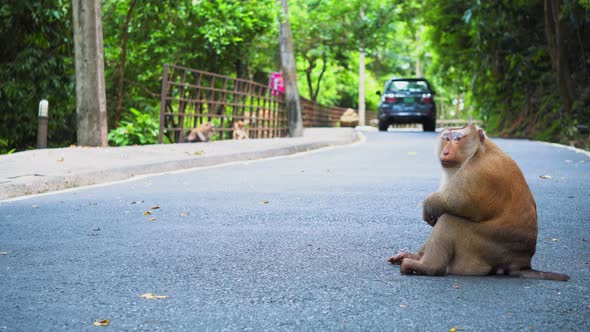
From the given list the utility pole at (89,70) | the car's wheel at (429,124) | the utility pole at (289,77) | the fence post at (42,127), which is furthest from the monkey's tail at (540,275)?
the car's wheel at (429,124)

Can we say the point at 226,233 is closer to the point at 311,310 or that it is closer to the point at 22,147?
the point at 311,310

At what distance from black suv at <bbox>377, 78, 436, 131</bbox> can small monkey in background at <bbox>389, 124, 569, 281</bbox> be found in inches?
976

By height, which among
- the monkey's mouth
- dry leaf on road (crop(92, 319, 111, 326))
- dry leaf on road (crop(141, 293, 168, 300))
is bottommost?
dry leaf on road (crop(92, 319, 111, 326))

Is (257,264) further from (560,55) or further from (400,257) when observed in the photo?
(560,55)

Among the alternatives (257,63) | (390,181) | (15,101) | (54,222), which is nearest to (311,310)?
(54,222)

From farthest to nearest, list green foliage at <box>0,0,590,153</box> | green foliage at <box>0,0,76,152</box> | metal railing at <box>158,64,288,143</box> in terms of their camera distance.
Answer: metal railing at <box>158,64,288,143</box>, green foliage at <box>0,0,590,153</box>, green foliage at <box>0,0,76,152</box>

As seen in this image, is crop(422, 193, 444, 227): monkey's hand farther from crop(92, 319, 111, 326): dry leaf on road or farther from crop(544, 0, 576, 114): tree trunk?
crop(544, 0, 576, 114): tree trunk

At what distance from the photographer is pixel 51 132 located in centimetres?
1800

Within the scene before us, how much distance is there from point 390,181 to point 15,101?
31.2 feet

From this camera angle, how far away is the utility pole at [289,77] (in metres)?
24.0

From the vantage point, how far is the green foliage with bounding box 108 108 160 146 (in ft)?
62.7

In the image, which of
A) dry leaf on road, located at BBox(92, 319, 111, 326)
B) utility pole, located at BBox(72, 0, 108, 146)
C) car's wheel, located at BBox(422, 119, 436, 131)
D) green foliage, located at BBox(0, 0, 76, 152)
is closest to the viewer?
dry leaf on road, located at BBox(92, 319, 111, 326)

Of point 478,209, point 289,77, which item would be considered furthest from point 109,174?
point 289,77

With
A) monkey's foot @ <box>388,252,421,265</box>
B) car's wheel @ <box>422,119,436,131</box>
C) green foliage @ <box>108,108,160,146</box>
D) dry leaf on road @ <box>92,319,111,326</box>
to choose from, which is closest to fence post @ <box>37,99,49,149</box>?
green foliage @ <box>108,108,160,146</box>
